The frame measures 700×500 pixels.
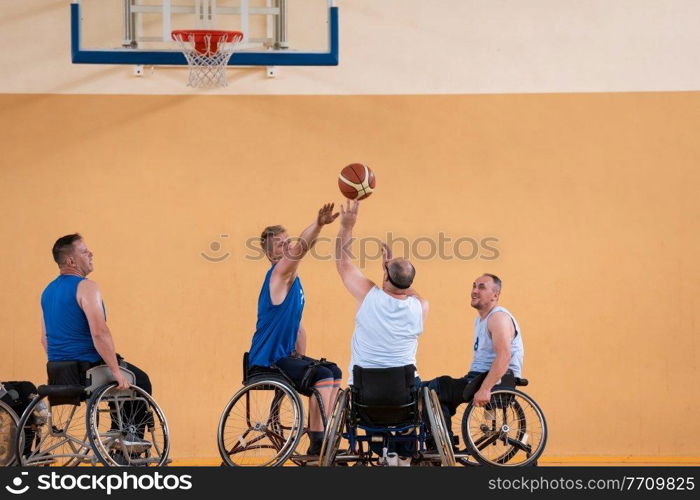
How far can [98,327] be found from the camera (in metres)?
5.20

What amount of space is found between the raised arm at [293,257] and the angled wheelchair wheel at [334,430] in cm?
74

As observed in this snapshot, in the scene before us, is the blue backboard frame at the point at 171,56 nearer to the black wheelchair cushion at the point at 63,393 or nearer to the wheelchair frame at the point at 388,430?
the black wheelchair cushion at the point at 63,393

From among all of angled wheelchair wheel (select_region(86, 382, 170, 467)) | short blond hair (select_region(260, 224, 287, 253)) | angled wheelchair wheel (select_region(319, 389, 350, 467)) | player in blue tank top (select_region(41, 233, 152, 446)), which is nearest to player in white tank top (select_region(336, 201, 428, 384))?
angled wheelchair wheel (select_region(319, 389, 350, 467))

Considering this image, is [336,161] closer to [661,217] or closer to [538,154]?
[538,154]

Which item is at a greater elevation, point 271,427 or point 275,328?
point 275,328

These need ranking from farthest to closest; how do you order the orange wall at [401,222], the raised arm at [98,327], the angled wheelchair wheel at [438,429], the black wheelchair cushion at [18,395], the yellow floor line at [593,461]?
1. the orange wall at [401,222]
2. the yellow floor line at [593,461]
3. the black wheelchair cushion at [18,395]
4. the raised arm at [98,327]
5. the angled wheelchair wheel at [438,429]

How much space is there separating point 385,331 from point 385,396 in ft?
1.02

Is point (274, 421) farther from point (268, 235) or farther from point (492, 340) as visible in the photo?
point (492, 340)

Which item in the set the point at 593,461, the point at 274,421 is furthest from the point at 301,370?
the point at 593,461

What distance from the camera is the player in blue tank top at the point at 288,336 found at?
17.9ft

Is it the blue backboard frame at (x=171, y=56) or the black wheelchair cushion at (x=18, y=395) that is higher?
the blue backboard frame at (x=171, y=56)

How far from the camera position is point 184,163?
23.2 feet

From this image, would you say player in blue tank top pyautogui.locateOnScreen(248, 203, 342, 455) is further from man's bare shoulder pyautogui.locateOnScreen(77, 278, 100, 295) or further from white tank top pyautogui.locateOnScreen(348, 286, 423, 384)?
man's bare shoulder pyautogui.locateOnScreen(77, 278, 100, 295)

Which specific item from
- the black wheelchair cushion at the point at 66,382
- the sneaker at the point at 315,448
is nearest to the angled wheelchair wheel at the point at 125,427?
the black wheelchair cushion at the point at 66,382
